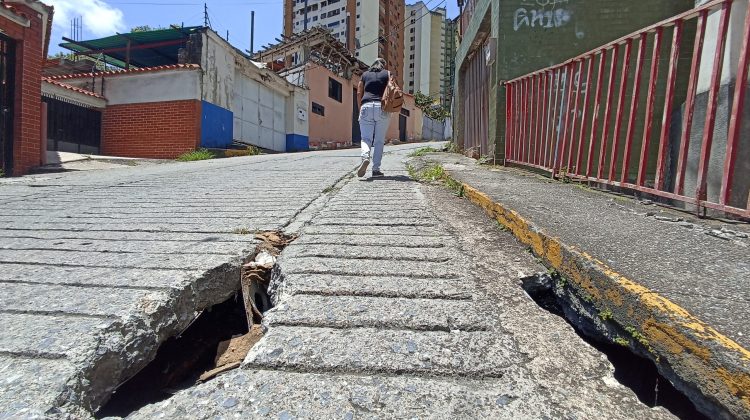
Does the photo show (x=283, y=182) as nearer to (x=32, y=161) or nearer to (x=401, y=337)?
(x=401, y=337)

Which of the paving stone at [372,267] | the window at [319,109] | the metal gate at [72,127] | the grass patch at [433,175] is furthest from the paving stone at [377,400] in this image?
the window at [319,109]

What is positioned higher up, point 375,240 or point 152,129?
point 152,129

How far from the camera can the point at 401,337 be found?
58.4 inches

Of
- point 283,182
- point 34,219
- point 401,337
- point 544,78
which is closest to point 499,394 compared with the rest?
point 401,337

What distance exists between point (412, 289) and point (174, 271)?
108 cm

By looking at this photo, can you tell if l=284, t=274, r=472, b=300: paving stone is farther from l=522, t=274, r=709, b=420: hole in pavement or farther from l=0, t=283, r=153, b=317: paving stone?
l=0, t=283, r=153, b=317: paving stone

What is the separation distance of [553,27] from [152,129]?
37.1 feet

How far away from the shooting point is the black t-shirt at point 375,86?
555 centimetres

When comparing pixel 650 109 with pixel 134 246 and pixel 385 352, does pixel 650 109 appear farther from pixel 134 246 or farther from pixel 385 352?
pixel 134 246

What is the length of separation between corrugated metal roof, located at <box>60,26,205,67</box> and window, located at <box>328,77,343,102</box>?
809 cm

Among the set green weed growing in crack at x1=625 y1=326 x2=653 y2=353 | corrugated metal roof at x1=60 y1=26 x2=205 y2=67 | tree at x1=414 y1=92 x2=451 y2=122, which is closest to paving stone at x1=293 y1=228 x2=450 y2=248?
green weed growing in crack at x1=625 y1=326 x2=653 y2=353

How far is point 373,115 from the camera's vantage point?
18.1 feet

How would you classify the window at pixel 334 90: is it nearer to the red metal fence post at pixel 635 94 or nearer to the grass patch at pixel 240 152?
the grass patch at pixel 240 152

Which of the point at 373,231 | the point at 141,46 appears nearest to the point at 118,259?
the point at 373,231
